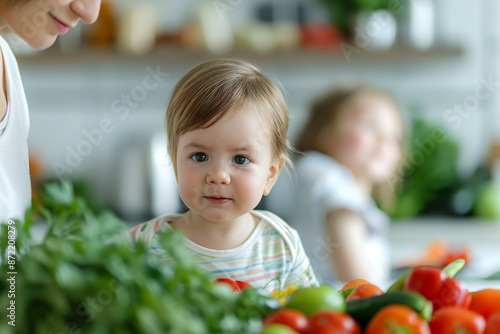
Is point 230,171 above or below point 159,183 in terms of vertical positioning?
above

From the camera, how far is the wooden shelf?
3.13m

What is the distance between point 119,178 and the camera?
3297 mm

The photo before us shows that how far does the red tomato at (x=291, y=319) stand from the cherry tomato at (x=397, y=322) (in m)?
0.06

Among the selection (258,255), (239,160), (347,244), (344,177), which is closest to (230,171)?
(239,160)

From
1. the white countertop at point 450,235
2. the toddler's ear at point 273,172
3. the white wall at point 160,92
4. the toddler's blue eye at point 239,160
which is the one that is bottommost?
the white countertop at point 450,235

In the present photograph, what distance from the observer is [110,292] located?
1.65 ft

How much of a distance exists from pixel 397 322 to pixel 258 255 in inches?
12.6

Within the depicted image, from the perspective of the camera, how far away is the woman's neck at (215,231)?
2.73 ft

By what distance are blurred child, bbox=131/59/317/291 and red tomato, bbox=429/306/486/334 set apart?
0.89 ft

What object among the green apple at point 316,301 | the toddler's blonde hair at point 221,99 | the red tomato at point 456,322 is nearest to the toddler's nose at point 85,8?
the toddler's blonde hair at point 221,99

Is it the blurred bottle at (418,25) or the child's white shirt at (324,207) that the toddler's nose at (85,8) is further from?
the blurred bottle at (418,25)

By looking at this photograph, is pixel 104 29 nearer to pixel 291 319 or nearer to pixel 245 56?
pixel 245 56

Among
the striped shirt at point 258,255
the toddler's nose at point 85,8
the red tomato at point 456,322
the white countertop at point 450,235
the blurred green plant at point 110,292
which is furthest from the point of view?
the white countertop at point 450,235

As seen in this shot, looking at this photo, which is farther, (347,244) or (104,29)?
(104,29)
